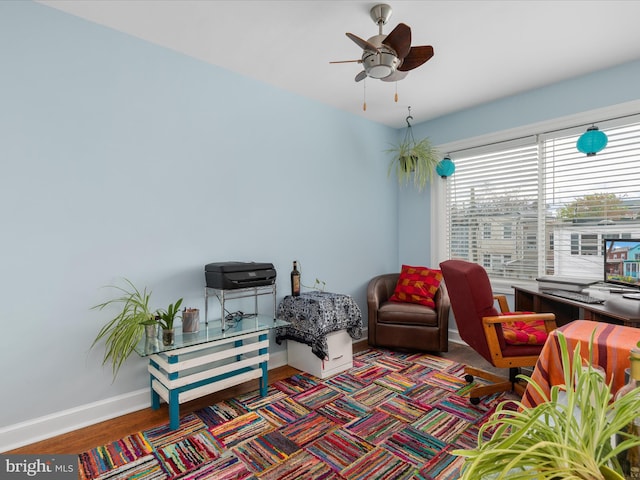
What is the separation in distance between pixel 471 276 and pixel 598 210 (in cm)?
179

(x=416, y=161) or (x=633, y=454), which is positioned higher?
(x=416, y=161)

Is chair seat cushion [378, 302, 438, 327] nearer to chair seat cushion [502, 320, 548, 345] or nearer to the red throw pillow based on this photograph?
the red throw pillow

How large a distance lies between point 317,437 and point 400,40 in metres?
2.58

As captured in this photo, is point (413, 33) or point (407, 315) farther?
point (407, 315)

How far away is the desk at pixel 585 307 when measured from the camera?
211cm

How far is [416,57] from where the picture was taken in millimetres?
2400

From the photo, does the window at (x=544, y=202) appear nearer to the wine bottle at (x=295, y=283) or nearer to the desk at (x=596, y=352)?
the wine bottle at (x=295, y=283)

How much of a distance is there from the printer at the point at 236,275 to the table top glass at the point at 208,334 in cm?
34

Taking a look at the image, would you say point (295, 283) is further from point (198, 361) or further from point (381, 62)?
point (381, 62)

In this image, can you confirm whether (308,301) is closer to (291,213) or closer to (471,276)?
(291,213)

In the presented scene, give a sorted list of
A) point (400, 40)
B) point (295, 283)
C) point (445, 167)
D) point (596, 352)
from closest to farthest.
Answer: point (596, 352) < point (400, 40) < point (295, 283) < point (445, 167)

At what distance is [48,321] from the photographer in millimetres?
2289

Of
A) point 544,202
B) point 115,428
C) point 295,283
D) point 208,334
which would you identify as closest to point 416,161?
point 544,202

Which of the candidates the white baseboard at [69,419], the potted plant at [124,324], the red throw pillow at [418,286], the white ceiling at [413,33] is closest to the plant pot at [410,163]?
the white ceiling at [413,33]
